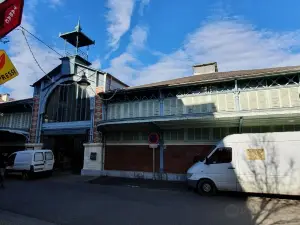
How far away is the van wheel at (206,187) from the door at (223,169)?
218 millimetres

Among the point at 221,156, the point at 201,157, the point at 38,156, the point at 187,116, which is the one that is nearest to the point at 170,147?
the point at 201,157

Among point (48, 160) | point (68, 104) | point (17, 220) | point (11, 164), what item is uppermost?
point (68, 104)

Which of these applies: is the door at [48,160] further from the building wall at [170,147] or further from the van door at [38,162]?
the building wall at [170,147]

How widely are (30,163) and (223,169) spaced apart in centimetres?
1150

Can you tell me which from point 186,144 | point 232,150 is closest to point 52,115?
point 186,144

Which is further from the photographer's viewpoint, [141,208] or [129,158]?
[129,158]

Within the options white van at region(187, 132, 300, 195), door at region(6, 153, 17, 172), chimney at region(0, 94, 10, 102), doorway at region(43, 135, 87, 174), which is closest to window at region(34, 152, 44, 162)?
door at region(6, 153, 17, 172)

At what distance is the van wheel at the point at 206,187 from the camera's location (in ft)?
31.1

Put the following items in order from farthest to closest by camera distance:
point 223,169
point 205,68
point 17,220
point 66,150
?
point 66,150, point 205,68, point 223,169, point 17,220

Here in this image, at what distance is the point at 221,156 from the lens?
9.69 metres

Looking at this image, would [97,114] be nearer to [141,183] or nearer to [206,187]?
[141,183]

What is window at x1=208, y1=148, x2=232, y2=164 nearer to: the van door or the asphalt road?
the asphalt road

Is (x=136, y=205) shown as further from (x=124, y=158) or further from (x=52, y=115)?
(x=52, y=115)

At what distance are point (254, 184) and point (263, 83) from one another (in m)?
5.86
